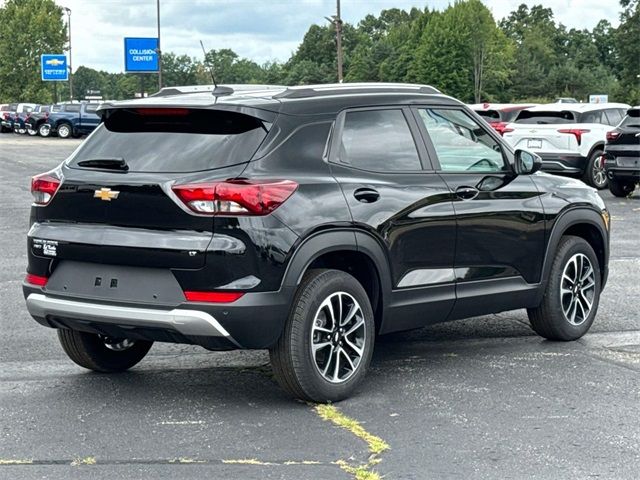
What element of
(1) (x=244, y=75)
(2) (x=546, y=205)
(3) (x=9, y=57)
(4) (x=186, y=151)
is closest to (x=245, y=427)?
(4) (x=186, y=151)

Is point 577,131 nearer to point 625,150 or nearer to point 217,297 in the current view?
point 625,150

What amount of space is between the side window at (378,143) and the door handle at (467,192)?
316 millimetres

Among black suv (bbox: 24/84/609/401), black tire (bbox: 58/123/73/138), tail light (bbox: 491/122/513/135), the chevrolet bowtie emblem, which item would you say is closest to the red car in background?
tail light (bbox: 491/122/513/135)

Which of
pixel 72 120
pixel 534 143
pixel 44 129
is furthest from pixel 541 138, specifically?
pixel 44 129

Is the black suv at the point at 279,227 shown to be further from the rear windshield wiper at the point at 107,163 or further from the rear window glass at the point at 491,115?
the rear window glass at the point at 491,115

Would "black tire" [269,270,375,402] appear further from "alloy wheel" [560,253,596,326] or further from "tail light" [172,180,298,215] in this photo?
"alloy wheel" [560,253,596,326]

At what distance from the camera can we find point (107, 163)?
5973mm

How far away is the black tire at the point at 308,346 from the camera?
5715 mm

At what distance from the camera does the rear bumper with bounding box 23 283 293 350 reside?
5.51 metres

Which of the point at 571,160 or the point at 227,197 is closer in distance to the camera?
the point at 227,197

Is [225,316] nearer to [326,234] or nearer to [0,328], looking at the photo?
[326,234]

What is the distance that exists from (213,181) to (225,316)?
68 centimetres

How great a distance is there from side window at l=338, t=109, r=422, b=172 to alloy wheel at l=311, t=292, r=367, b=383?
2.64ft

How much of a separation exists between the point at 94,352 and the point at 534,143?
15.7m
